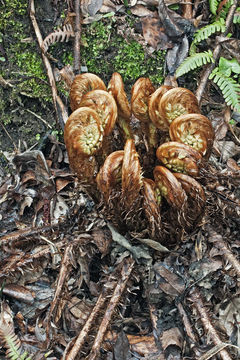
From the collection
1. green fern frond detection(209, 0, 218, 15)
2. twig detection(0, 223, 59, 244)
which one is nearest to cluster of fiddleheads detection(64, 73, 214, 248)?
twig detection(0, 223, 59, 244)

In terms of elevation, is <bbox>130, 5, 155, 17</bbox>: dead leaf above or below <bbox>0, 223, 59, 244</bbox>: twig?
above

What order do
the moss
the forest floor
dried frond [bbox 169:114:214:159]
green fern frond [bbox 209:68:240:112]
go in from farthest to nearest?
1. the moss
2. green fern frond [bbox 209:68:240:112]
3. the forest floor
4. dried frond [bbox 169:114:214:159]

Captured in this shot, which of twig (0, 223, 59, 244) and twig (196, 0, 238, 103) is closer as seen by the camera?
twig (0, 223, 59, 244)

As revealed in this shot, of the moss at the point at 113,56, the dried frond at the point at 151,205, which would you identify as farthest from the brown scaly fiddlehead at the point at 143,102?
the moss at the point at 113,56

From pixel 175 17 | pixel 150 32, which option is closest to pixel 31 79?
pixel 150 32

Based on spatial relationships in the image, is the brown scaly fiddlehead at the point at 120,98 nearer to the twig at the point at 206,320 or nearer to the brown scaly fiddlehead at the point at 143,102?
the brown scaly fiddlehead at the point at 143,102

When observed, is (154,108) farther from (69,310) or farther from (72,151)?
(69,310)

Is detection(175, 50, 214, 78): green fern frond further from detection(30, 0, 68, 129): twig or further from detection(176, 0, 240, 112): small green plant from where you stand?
detection(30, 0, 68, 129): twig
